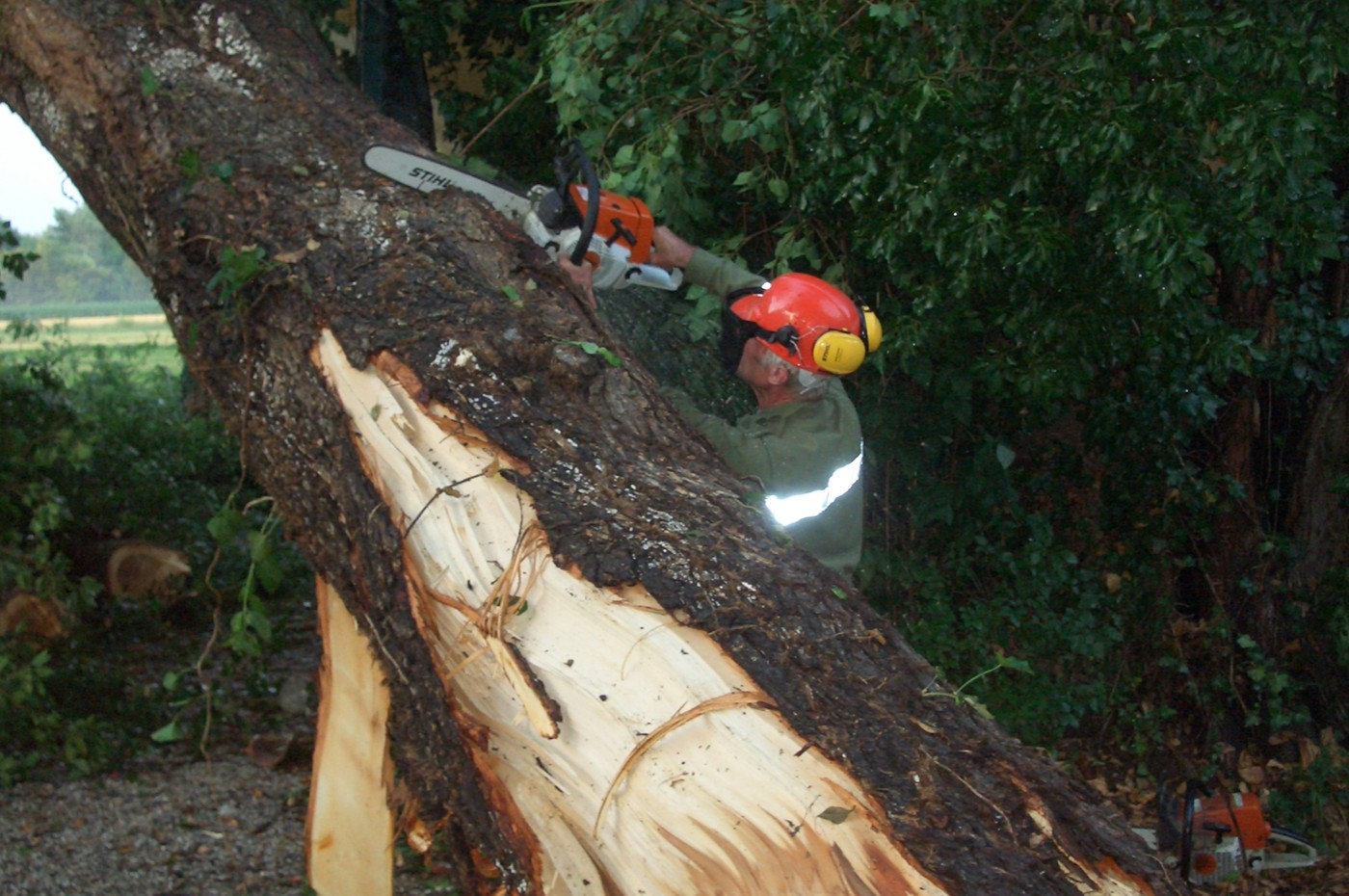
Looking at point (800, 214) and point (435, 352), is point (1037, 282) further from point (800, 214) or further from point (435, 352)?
point (435, 352)

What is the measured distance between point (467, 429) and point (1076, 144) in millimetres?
1724

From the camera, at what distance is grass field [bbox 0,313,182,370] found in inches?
480

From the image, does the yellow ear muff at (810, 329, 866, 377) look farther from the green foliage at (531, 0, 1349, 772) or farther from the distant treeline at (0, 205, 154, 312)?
the distant treeline at (0, 205, 154, 312)

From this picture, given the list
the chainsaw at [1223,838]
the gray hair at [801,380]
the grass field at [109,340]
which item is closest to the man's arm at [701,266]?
the gray hair at [801,380]

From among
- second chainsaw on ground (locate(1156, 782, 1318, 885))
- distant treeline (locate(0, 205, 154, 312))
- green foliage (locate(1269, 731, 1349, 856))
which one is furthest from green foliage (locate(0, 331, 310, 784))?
distant treeline (locate(0, 205, 154, 312))

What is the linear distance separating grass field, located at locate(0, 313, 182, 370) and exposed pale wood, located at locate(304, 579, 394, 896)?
290 inches

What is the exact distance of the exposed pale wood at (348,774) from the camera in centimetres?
274

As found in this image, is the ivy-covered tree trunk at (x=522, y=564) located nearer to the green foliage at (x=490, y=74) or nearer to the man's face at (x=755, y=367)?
the man's face at (x=755, y=367)

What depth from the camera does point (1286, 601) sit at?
4965 millimetres

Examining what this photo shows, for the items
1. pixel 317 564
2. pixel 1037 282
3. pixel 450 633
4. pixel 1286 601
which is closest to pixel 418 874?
pixel 317 564

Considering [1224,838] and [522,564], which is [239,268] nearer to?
[522,564]

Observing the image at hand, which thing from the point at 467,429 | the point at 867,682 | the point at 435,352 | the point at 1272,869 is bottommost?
the point at 1272,869

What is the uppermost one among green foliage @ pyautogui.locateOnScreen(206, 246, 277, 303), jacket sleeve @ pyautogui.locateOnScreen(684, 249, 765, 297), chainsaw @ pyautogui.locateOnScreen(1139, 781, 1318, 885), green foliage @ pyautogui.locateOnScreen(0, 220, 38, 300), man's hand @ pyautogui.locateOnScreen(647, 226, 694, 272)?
green foliage @ pyautogui.locateOnScreen(0, 220, 38, 300)

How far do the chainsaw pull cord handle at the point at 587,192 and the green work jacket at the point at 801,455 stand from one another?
1.37 ft
